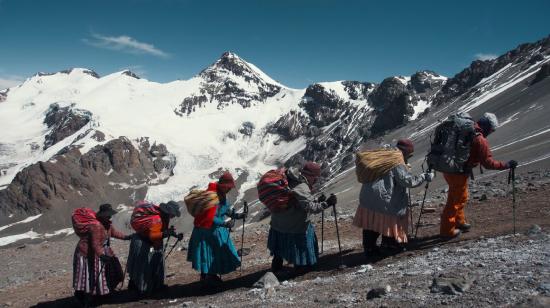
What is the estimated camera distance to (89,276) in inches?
392

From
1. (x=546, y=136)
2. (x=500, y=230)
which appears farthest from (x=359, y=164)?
(x=546, y=136)

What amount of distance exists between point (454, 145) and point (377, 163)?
1.63 m

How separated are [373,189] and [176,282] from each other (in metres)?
5.37

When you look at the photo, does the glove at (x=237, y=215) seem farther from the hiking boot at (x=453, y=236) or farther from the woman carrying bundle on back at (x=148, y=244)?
the hiking boot at (x=453, y=236)

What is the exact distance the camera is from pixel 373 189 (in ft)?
29.9

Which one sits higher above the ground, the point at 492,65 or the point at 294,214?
the point at 492,65

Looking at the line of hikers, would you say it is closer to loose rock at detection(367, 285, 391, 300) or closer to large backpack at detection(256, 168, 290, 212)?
large backpack at detection(256, 168, 290, 212)

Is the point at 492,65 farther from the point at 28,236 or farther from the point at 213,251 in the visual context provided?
the point at 28,236

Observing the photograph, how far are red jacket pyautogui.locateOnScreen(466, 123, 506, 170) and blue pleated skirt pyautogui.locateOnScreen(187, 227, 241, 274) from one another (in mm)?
5061

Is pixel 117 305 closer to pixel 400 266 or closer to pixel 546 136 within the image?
pixel 400 266

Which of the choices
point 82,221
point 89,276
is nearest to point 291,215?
point 82,221

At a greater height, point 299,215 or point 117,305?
point 299,215

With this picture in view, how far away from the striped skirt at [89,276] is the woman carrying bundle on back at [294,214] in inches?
151

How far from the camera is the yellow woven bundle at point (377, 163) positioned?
899 centimetres
